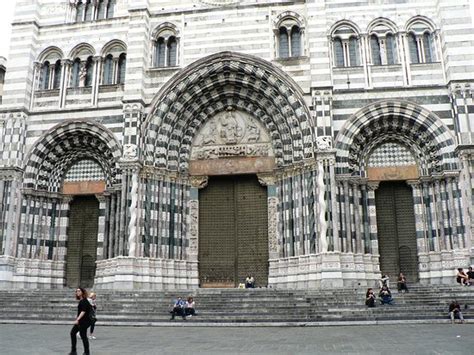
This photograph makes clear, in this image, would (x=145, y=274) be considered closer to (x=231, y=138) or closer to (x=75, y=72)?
(x=231, y=138)

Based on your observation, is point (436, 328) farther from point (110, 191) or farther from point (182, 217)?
point (110, 191)

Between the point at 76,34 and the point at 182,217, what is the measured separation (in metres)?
11.4

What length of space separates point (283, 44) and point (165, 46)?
6.08 m

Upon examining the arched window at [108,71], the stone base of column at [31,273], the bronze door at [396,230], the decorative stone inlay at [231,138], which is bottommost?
the stone base of column at [31,273]

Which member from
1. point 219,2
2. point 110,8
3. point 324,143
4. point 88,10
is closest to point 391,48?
point 324,143

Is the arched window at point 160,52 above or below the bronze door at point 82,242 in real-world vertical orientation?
above

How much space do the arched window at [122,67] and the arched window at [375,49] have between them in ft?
40.7

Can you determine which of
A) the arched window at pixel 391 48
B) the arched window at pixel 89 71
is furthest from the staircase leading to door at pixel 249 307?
the arched window at pixel 89 71

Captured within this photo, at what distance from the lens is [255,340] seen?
11500 mm

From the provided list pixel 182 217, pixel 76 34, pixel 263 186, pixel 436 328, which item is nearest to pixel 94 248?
→ pixel 182 217

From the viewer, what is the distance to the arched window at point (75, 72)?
85.5ft

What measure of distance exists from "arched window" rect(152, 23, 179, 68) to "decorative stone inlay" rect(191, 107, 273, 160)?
3818mm

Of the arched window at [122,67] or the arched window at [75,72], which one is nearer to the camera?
the arched window at [122,67]

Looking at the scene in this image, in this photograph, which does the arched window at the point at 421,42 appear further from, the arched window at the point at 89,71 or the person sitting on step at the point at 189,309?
the arched window at the point at 89,71
